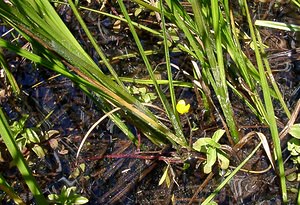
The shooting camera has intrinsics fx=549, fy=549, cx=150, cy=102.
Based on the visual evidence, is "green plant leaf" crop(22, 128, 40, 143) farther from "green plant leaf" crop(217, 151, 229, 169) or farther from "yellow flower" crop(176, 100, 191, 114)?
"green plant leaf" crop(217, 151, 229, 169)

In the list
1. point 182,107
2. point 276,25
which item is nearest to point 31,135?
point 182,107

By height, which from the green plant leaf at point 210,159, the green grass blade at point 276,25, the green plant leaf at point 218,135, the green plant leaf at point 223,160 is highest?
the green grass blade at point 276,25

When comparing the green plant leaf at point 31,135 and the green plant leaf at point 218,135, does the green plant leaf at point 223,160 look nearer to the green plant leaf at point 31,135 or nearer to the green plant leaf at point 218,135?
the green plant leaf at point 218,135

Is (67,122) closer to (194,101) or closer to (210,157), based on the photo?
(194,101)

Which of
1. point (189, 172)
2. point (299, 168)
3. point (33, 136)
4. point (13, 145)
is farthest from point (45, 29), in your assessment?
point (299, 168)

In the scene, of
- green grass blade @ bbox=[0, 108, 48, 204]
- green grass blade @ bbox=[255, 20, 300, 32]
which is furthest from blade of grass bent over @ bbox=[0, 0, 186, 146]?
green grass blade @ bbox=[255, 20, 300, 32]

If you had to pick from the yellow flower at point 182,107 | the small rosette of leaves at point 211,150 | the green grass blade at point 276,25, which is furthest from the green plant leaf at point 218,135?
the green grass blade at point 276,25

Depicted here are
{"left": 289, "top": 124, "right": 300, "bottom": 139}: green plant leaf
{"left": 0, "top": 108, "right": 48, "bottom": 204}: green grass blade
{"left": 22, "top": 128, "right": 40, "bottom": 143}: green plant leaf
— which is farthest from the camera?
{"left": 22, "top": 128, "right": 40, "bottom": 143}: green plant leaf

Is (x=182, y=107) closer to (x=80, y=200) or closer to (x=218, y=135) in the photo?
(x=218, y=135)
